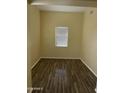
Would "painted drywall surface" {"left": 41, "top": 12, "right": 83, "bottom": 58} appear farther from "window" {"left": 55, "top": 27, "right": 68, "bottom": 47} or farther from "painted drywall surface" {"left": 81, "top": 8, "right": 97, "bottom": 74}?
"painted drywall surface" {"left": 81, "top": 8, "right": 97, "bottom": 74}

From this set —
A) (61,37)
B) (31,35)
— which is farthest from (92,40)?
(61,37)

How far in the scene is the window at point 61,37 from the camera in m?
8.34

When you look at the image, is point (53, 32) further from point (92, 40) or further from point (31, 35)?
point (92, 40)

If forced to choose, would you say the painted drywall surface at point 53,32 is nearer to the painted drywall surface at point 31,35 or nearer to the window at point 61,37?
the window at point 61,37

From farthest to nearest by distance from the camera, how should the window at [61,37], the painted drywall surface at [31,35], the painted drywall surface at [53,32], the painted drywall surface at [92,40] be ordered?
the window at [61,37]
the painted drywall surface at [53,32]
the painted drywall surface at [92,40]
the painted drywall surface at [31,35]

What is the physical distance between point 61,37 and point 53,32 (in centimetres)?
54

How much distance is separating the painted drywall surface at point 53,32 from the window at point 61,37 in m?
0.18

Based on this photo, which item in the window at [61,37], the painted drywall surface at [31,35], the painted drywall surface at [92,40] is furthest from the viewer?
the window at [61,37]

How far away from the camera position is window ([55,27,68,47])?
834 cm

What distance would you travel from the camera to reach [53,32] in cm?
827

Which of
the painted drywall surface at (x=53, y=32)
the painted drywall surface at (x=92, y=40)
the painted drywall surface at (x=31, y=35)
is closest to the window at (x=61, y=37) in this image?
the painted drywall surface at (x=53, y=32)

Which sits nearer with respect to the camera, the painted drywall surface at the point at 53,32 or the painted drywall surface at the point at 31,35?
the painted drywall surface at the point at 31,35
